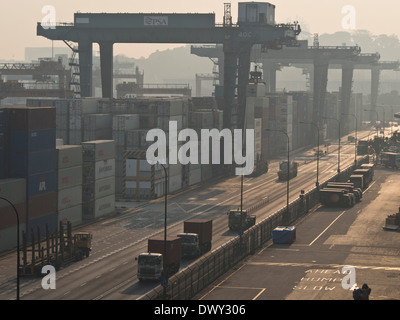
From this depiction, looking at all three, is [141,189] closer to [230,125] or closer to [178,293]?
[230,125]

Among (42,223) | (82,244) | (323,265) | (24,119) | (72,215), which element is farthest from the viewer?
(72,215)

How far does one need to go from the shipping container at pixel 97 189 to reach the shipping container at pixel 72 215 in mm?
3716

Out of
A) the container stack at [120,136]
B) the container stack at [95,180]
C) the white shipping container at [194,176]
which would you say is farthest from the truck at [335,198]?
the container stack at [95,180]

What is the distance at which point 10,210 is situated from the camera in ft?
282

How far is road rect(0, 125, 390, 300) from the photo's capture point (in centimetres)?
6900

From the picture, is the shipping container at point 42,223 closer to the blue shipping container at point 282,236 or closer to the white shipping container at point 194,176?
the blue shipping container at point 282,236

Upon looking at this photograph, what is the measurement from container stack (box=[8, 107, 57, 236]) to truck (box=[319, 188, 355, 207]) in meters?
43.3

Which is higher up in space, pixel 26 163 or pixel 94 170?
pixel 26 163

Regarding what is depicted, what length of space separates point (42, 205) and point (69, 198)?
6.95 meters

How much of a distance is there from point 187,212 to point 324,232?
21.0 metres

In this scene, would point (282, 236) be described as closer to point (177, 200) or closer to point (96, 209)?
point (96, 209)

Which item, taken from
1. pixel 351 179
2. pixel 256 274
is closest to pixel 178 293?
pixel 256 274

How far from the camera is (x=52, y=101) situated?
130 meters

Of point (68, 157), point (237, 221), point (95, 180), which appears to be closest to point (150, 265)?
point (237, 221)
